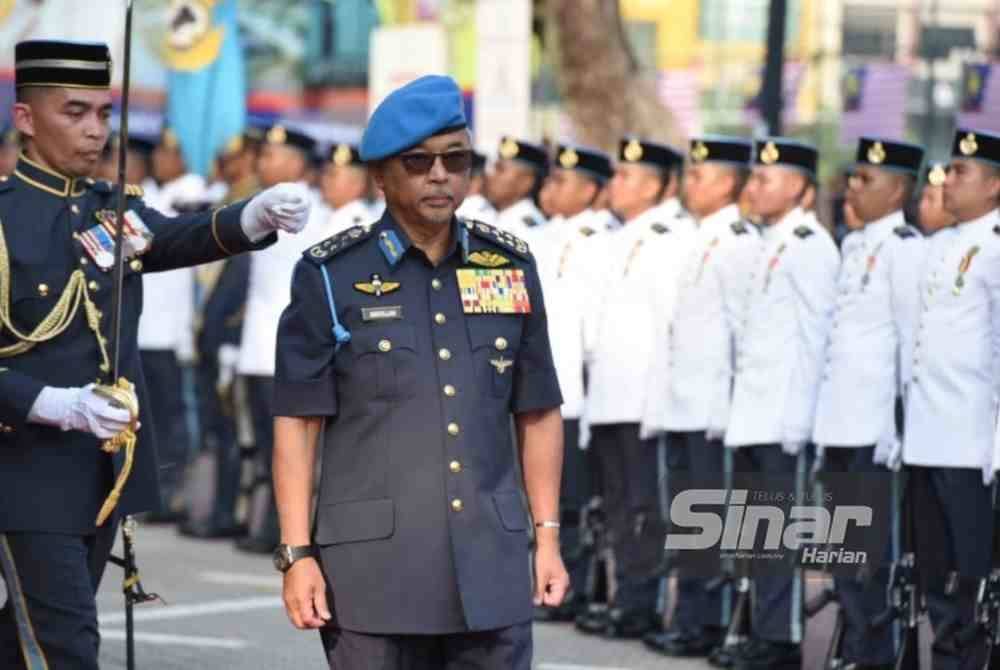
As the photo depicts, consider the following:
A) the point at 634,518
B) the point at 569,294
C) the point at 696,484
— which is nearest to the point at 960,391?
the point at 696,484

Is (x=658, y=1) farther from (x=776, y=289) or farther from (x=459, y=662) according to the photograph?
(x=459, y=662)

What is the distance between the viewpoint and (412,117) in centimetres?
545

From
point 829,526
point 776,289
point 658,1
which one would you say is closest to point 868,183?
point 776,289

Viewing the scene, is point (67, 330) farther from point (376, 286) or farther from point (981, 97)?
point (981, 97)

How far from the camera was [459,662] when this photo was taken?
5.51 meters

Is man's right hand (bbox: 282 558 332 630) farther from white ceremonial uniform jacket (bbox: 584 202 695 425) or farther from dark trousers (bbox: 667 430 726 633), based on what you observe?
white ceremonial uniform jacket (bbox: 584 202 695 425)

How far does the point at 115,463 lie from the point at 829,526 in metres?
3.70

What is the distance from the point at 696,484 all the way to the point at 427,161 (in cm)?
509

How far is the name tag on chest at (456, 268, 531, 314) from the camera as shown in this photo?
18.3 ft

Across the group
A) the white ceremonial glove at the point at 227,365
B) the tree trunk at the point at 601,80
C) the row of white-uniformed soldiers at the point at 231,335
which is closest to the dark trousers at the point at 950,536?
the row of white-uniformed soldiers at the point at 231,335

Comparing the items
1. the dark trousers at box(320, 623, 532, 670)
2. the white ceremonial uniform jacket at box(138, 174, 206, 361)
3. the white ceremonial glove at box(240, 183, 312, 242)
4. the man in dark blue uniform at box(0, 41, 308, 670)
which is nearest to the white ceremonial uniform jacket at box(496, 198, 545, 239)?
the white ceremonial uniform jacket at box(138, 174, 206, 361)

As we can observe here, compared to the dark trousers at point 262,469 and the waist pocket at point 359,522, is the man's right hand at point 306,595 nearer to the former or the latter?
the waist pocket at point 359,522

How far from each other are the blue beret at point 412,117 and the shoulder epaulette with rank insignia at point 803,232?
476 centimetres

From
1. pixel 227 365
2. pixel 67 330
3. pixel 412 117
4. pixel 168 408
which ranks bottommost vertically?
pixel 168 408
